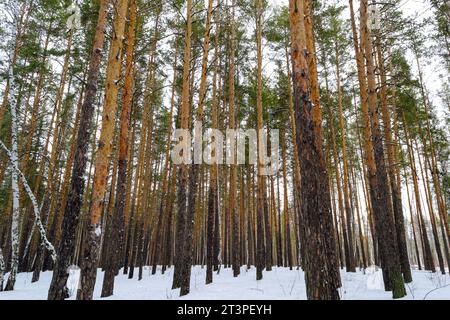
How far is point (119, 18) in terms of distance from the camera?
5168 mm

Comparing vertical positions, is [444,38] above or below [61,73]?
above

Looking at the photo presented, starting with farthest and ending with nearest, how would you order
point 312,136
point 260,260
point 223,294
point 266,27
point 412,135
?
point 412,135
point 266,27
point 260,260
point 223,294
point 312,136

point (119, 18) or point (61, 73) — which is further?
point (61, 73)

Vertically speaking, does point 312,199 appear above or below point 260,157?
below

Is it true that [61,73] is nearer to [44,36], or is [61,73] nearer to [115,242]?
[44,36]

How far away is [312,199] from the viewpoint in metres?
3.76

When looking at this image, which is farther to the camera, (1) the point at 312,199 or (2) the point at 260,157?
(2) the point at 260,157

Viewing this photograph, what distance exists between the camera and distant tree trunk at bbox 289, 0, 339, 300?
3516mm

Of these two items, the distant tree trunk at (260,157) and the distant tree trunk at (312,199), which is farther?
the distant tree trunk at (260,157)

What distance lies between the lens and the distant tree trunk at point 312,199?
11.5 ft

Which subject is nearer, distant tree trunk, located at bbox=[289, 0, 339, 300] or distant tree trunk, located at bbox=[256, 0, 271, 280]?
distant tree trunk, located at bbox=[289, 0, 339, 300]

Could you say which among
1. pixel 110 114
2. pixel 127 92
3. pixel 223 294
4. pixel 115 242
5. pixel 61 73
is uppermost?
pixel 61 73
